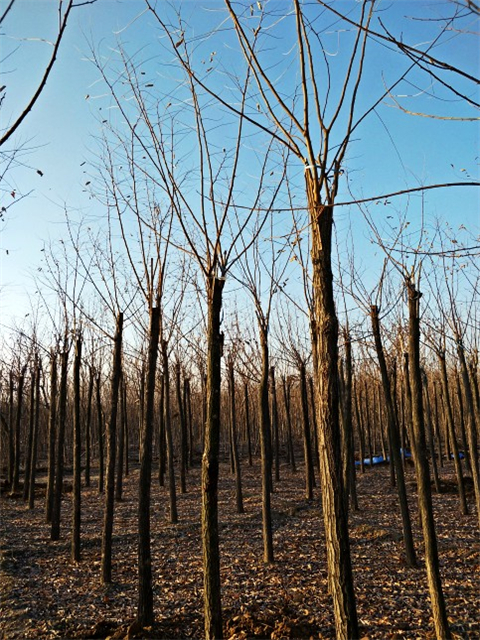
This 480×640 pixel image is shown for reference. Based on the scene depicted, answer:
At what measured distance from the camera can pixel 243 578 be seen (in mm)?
6473

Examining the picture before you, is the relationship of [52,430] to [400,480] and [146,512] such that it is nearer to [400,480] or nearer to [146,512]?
[146,512]

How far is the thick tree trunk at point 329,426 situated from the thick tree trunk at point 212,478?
3.94ft

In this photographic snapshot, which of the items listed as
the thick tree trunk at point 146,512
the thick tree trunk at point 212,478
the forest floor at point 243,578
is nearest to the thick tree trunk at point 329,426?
the thick tree trunk at point 212,478

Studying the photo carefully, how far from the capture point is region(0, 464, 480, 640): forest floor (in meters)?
4.90

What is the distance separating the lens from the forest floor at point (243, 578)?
490 centimetres

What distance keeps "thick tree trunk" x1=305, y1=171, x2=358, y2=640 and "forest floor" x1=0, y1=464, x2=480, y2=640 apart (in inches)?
90.0

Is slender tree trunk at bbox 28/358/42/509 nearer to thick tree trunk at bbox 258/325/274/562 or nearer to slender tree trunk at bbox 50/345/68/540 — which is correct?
slender tree trunk at bbox 50/345/68/540

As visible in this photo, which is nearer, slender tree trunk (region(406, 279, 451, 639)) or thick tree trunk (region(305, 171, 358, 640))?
thick tree trunk (region(305, 171, 358, 640))

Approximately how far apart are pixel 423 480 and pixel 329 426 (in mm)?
2386

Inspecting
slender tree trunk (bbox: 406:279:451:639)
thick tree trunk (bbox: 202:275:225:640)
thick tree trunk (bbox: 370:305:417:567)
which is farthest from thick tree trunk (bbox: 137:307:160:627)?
thick tree trunk (bbox: 370:305:417:567)

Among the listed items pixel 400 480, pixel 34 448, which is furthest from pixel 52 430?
pixel 400 480

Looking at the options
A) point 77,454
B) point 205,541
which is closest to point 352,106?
point 205,541

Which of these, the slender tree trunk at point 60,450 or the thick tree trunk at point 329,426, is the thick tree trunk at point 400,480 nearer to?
the thick tree trunk at point 329,426

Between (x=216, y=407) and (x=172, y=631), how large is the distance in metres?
2.51
